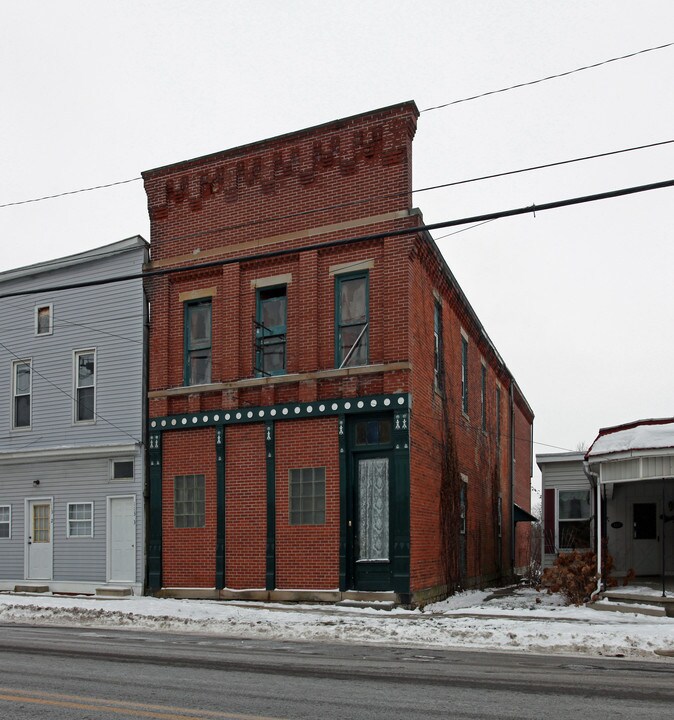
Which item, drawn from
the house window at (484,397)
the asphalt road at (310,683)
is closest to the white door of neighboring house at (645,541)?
the house window at (484,397)

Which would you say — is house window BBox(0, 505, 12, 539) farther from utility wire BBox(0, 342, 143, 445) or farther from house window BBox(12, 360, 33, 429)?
utility wire BBox(0, 342, 143, 445)

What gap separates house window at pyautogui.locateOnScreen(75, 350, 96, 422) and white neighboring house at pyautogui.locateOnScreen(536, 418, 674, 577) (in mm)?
12354

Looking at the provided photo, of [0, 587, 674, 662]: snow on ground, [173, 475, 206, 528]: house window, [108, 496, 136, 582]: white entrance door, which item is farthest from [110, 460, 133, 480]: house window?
[0, 587, 674, 662]: snow on ground

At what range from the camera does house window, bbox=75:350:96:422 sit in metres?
23.0

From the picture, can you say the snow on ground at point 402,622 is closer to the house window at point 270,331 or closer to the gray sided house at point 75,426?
the gray sided house at point 75,426

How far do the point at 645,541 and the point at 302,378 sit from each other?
10.5 m

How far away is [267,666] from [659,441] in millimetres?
10143

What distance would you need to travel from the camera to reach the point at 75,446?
22.8m

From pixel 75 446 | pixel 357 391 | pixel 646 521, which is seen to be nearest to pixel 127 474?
pixel 75 446

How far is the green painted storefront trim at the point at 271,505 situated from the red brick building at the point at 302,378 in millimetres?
38

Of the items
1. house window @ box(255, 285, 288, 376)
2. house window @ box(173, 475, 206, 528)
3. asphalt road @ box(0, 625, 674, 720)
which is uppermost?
house window @ box(255, 285, 288, 376)

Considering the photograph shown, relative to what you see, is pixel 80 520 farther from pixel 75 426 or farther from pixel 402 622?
pixel 402 622

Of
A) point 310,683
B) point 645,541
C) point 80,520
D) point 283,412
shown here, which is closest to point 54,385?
point 80,520

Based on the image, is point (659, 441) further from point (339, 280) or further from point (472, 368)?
point (472, 368)
